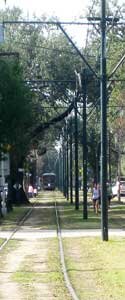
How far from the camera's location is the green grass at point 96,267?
1463 cm

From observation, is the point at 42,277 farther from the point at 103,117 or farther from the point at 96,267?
the point at 103,117

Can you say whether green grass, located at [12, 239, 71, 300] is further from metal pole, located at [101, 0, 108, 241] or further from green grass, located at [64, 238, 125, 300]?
metal pole, located at [101, 0, 108, 241]

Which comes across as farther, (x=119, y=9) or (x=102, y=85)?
(x=119, y=9)

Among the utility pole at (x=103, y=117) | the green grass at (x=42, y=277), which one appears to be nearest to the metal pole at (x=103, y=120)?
the utility pole at (x=103, y=117)

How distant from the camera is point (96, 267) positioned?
734 inches

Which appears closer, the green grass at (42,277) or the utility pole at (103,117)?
the green grass at (42,277)

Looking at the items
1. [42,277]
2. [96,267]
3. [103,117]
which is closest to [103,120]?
[103,117]

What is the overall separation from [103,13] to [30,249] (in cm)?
768

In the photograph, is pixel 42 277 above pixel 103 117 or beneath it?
beneath

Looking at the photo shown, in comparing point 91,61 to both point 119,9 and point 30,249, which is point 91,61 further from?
point 30,249

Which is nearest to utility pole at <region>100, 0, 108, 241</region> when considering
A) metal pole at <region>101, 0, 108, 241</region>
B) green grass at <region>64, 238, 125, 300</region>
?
metal pole at <region>101, 0, 108, 241</region>

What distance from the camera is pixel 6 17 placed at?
7206cm

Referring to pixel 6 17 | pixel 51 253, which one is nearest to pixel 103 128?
pixel 51 253

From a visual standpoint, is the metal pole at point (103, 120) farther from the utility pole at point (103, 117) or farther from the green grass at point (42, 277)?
the green grass at point (42, 277)
